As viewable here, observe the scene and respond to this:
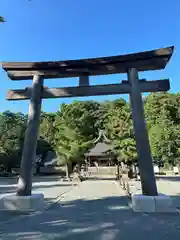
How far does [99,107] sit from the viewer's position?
156 feet

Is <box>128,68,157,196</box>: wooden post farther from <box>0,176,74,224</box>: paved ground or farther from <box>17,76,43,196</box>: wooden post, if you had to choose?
<box>0,176,74,224</box>: paved ground

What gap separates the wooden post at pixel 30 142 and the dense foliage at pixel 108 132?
15101 millimetres

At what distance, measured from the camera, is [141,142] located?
21.9 feet

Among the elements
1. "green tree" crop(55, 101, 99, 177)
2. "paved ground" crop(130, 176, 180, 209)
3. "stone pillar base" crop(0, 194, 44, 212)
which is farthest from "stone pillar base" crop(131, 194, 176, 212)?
"green tree" crop(55, 101, 99, 177)

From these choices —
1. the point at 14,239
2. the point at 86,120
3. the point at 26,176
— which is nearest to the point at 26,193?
the point at 26,176

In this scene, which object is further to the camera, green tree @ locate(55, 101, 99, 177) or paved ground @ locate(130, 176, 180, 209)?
green tree @ locate(55, 101, 99, 177)

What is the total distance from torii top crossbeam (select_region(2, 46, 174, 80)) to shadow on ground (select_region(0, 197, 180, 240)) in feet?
14.2

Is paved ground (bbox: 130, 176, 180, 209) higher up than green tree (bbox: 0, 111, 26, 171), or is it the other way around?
green tree (bbox: 0, 111, 26, 171)

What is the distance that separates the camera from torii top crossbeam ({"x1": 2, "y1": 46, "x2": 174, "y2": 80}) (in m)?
7.12

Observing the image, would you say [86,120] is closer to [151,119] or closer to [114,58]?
[151,119]

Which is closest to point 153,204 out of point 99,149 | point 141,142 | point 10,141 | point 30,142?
point 141,142

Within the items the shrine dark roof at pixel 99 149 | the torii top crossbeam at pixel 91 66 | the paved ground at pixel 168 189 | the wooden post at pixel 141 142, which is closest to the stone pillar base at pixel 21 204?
the wooden post at pixel 141 142

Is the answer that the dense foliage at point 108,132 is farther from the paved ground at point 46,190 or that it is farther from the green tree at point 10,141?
the paved ground at point 46,190

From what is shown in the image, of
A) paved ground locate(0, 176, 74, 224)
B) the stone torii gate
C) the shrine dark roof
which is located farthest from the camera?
the shrine dark roof
